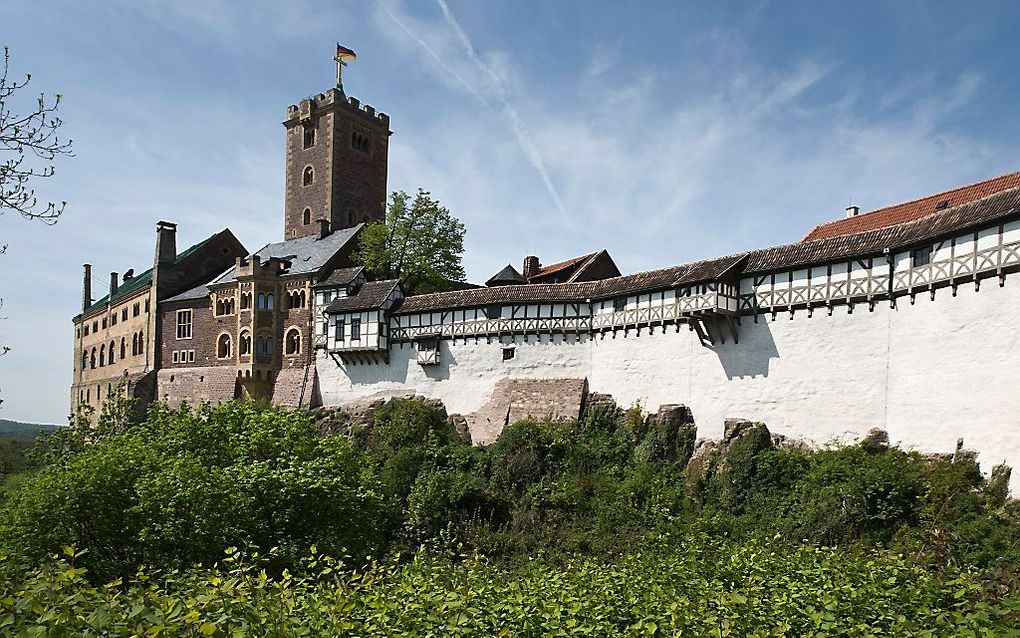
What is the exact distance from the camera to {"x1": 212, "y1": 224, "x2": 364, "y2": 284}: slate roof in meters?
41.2

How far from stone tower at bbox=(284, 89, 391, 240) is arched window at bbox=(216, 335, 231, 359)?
8.95m

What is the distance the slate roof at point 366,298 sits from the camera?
119ft

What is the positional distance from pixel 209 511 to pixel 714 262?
17.0 metres

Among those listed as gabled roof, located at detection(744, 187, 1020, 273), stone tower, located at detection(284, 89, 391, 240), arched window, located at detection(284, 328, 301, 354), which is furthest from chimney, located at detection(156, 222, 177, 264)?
gabled roof, located at detection(744, 187, 1020, 273)

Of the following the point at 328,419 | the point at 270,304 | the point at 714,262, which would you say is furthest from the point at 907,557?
the point at 270,304

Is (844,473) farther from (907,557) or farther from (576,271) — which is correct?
(576,271)

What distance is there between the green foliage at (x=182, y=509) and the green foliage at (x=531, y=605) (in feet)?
23.2

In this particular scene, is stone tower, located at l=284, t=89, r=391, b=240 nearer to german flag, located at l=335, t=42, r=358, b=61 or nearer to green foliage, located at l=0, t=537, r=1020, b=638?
german flag, located at l=335, t=42, r=358, b=61

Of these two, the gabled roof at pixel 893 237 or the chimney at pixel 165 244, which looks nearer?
the gabled roof at pixel 893 237

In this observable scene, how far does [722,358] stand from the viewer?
25922 mm

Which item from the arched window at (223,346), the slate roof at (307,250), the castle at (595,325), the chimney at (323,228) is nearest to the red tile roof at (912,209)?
the castle at (595,325)

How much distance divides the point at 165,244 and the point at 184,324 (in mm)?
5248

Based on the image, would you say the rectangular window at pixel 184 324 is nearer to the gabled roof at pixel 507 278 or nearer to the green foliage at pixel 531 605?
the gabled roof at pixel 507 278

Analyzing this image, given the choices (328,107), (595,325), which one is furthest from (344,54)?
(595,325)
